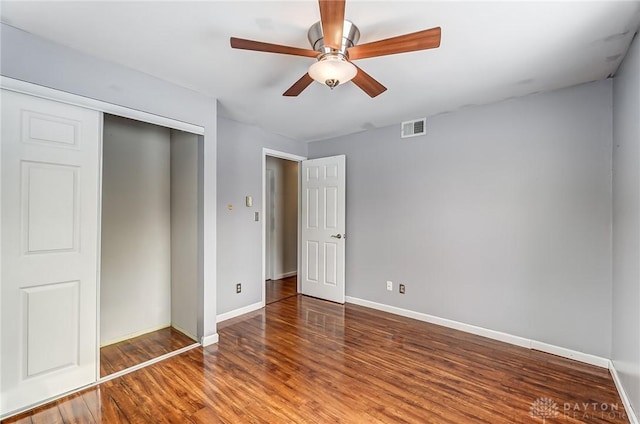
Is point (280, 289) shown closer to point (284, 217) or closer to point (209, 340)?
point (284, 217)

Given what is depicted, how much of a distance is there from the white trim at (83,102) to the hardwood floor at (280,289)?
8.78 ft

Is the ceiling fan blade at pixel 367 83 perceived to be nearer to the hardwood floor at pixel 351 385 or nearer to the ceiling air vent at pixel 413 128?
the ceiling air vent at pixel 413 128

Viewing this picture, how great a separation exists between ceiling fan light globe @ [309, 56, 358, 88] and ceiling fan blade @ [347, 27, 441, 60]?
92 millimetres

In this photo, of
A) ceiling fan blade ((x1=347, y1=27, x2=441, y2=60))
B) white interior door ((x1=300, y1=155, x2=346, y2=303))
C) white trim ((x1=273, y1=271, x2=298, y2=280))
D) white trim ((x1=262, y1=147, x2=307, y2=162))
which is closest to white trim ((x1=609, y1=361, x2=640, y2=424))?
ceiling fan blade ((x1=347, y1=27, x2=441, y2=60))

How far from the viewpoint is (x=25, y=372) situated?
197 cm

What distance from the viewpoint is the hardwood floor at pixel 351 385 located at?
194 centimetres

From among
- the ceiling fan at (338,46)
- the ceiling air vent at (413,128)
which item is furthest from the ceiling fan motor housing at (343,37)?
the ceiling air vent at (413,128)

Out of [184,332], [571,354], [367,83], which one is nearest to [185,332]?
[184,332]

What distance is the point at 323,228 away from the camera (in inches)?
174

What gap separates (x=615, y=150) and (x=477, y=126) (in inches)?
44.8

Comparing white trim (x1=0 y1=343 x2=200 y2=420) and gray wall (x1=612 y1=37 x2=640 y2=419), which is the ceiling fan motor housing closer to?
gray wall (x1=612 y1=37 x2=640 y2=419)

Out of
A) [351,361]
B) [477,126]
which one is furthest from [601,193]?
[351,361]

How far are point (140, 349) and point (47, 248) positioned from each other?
Result: 51.4 inches

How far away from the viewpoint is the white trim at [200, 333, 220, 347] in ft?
9.50
